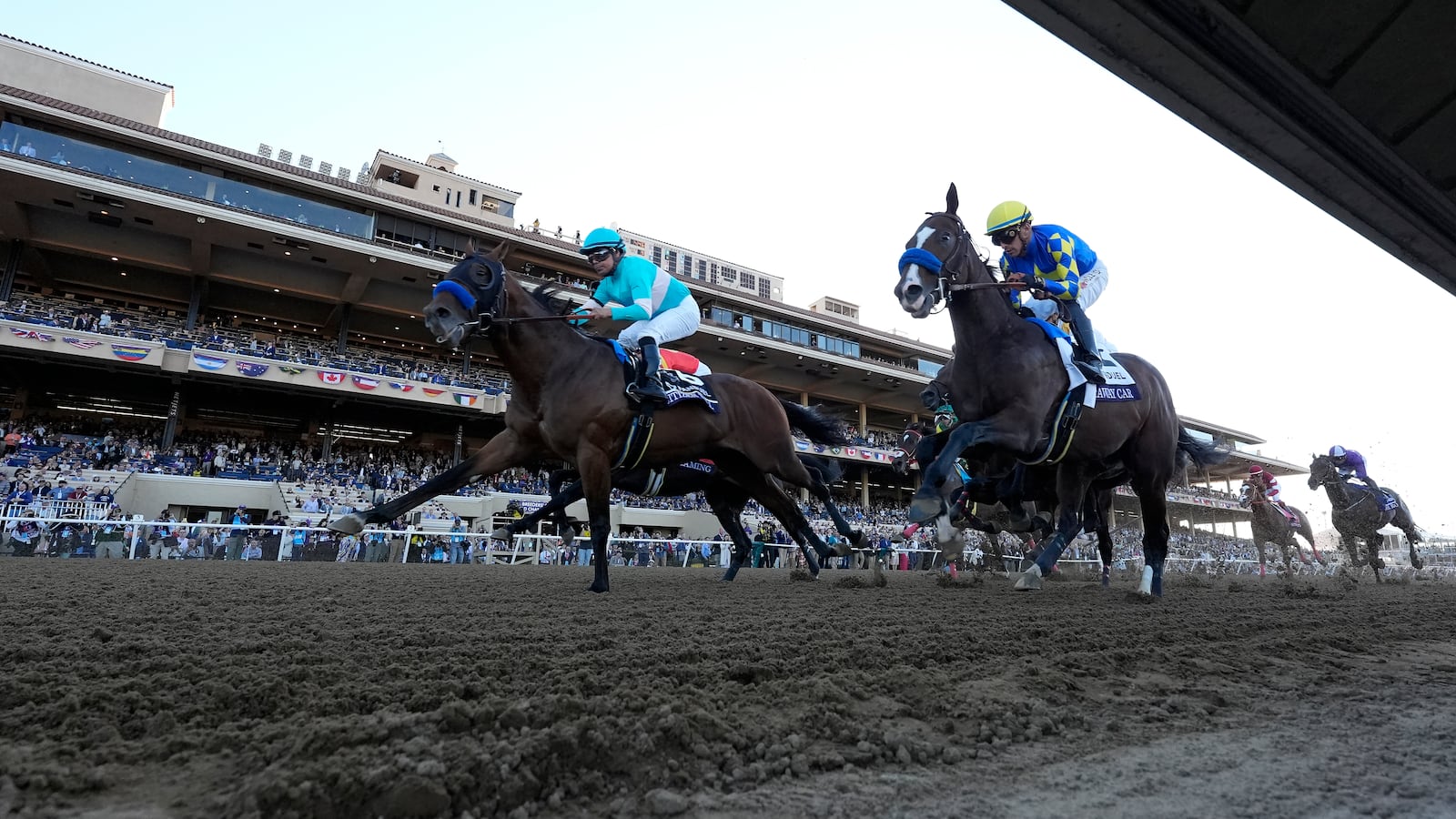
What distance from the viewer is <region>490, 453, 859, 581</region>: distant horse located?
7289 millimetres

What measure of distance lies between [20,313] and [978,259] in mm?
27487

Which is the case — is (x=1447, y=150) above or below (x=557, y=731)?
above

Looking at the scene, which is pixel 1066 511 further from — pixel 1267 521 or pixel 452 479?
pixel 1267 521

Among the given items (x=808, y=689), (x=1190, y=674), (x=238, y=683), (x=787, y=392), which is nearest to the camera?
(x=238, y=683)

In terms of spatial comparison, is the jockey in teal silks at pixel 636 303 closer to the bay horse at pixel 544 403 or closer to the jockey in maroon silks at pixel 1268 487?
the bay horse at pixel 544 403

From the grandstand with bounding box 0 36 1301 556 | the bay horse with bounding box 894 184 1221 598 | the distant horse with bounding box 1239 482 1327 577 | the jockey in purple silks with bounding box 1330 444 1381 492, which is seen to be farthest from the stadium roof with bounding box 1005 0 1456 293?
the grandstand with bounding box 0 36 1301 556

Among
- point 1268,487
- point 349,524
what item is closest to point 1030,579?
point 349,524

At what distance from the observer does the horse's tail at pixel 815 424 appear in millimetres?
7629

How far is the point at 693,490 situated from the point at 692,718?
6.41m

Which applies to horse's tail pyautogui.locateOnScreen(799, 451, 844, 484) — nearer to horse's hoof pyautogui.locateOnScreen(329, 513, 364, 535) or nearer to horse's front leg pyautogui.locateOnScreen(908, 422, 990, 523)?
horse's front leg pyautogui.locateOnScreen(908, 422, 990, 523)

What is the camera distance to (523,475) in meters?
28.8

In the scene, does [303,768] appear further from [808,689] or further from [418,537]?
[418,537]

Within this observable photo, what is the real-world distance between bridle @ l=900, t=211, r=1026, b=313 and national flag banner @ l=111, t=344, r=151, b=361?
25.8 metres

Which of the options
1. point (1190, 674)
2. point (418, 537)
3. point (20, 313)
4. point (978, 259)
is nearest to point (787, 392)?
point (418, 537)
